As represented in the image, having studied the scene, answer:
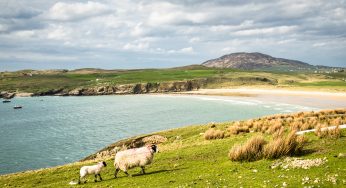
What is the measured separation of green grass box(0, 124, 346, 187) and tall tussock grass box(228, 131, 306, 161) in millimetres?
622

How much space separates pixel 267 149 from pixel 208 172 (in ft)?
11.9

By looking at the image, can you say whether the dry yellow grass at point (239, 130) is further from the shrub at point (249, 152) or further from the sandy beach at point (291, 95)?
the sandy beach at point (291, 95)

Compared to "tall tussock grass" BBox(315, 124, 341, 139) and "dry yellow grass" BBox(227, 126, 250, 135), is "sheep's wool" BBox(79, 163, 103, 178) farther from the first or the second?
"dry yellow grass" BBox(227, 126, 250, 135)

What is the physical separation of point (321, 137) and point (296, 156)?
5749 millimetres

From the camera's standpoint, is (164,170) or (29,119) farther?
(29,119)

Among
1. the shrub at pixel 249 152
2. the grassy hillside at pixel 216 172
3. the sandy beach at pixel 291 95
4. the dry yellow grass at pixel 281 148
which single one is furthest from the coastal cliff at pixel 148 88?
the dry yellow grass at pixel 281 148

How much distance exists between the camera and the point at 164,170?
19906 mm

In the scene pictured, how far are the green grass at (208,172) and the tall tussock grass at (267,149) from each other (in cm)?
62

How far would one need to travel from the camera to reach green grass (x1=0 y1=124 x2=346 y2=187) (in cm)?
1411

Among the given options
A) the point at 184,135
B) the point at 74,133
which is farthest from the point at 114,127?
the point at 184,135

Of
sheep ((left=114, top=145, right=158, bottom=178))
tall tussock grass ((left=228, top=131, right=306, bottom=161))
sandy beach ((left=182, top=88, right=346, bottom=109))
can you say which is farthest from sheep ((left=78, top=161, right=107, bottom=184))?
sandy beach ((left=182, top=88, right=346, bottom=109))

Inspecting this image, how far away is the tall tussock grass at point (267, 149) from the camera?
1833cm

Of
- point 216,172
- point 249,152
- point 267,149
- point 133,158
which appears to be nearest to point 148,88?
point 133,158

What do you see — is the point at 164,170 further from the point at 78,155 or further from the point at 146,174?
the point at 78,155
